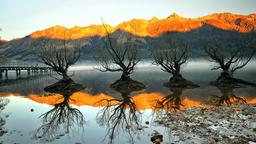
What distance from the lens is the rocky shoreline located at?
1562 cm

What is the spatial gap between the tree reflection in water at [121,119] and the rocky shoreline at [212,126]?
7.03 feet

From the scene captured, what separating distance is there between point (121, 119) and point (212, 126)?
7.82m

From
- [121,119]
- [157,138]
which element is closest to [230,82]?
[121,119]

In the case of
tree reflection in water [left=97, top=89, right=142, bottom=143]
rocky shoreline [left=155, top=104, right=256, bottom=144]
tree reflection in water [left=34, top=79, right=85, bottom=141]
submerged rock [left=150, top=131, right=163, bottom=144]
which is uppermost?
rocky shoreline [left=155, top=104, right=256, bottom=144]

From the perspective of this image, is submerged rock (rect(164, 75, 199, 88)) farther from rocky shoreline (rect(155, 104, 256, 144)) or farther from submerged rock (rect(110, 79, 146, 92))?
rocky shoreline (rect(155, 104, 256, 144))

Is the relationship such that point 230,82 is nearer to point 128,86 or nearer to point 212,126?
point 128,86

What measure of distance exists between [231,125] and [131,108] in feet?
39.6

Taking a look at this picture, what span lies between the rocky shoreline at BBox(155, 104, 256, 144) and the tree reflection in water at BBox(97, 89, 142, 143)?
214cm

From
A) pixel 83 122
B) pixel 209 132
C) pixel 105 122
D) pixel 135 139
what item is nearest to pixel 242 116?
pixel 209 132

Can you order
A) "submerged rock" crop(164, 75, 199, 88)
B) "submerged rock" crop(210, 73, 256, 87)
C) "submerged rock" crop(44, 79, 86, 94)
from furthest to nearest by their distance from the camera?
1. "submerged rock" crop(164, 75, 199, 88)
2. "submerged rock" crop(44, 79, 86, 94)
3. "submerged rock" crop(210, 73, 256, 87)

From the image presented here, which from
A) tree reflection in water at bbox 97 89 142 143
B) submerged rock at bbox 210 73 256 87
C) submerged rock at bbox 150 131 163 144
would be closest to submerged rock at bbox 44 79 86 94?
tree reflection in water at bbox 97 89 142 143

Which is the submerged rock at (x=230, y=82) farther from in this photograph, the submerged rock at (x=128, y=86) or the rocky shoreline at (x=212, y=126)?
the rocky shoreline at (x=212, y=126)

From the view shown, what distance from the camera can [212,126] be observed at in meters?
18.3

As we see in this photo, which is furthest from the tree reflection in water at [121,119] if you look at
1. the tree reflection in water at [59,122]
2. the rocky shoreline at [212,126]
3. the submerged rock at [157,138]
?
the rocky shoreline at [212,126]
